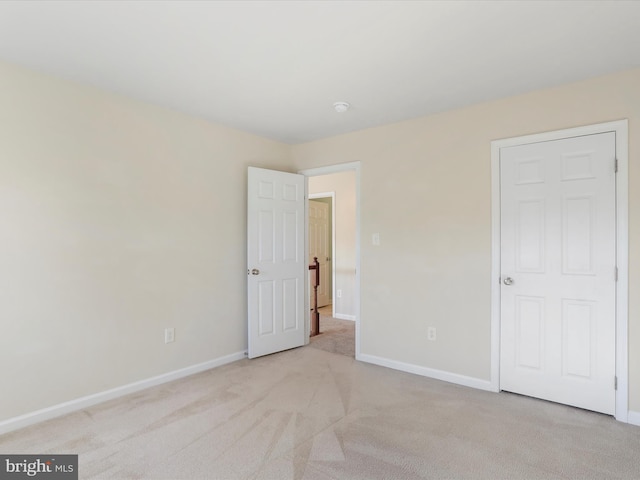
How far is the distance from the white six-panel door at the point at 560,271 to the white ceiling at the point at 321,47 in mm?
629

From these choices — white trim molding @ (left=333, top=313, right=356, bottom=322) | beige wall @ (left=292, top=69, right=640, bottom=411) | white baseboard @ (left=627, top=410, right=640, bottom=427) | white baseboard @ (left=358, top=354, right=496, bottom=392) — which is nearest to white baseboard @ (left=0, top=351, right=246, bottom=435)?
white baseboard @ (left=358, top=354, right=496, bottom=392)

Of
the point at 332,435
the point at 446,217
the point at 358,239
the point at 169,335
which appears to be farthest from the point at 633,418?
the point at 169,335

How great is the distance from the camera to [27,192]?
245 cm

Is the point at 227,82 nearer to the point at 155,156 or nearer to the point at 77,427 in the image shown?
the point at 155,156

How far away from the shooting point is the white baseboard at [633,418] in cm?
245

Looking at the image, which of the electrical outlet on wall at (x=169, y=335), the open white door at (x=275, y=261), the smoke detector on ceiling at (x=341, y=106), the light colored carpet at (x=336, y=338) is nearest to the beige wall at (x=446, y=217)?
the light colored carpet at (x=336, y=338)

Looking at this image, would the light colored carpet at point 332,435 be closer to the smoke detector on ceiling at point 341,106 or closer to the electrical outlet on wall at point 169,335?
the electrical outlet on wall at point 169,335

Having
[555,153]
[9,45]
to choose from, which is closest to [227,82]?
[9,45]

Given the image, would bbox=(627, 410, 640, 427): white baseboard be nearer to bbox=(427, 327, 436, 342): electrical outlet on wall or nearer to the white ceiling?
bbox=(427, 327, 436, 342): electrical outlet on wall

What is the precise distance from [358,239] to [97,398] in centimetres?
267

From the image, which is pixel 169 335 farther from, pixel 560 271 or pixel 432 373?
pixel 560 271

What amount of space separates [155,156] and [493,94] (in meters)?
2.86

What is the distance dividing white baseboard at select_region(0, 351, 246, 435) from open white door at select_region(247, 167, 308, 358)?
0.53 metres

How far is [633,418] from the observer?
8.09 feet
